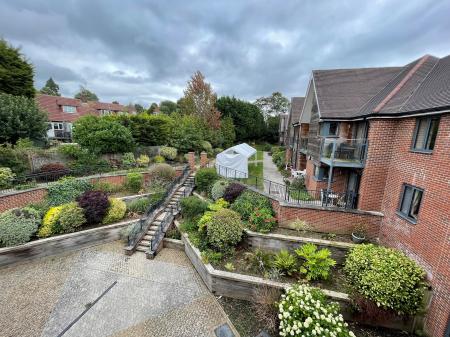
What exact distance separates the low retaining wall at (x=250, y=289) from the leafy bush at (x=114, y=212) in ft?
19.0

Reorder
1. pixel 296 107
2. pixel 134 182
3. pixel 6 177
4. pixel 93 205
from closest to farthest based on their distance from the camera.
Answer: pixel 93 205
pixel 6 177
pixel 134 182
pixel 296 107

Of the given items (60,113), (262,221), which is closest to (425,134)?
(262,221)

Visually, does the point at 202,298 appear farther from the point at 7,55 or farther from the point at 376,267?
the point at 7,55

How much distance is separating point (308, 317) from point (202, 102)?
29.3m

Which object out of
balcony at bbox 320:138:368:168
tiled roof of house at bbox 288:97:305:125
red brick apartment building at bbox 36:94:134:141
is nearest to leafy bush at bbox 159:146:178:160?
red brick apartment building at bbox 36:94:134:141

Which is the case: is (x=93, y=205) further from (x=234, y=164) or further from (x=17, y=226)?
(x=234, y=164)

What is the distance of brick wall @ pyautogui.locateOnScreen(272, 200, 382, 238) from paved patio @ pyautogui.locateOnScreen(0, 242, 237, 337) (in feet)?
15.5

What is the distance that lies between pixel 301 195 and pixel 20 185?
52.1 ft

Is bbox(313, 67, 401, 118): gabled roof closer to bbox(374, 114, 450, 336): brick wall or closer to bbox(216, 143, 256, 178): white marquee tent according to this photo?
bbox(374, 114, 450, 336): brick wall

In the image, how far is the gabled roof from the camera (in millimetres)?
11289

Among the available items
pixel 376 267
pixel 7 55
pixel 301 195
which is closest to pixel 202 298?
pixel 376 267

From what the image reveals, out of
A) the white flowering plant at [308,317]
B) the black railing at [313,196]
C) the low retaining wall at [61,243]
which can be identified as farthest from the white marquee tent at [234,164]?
the white flowering plant at [308,317]

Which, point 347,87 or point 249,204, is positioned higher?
point 347,87

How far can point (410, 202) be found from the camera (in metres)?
7.12
